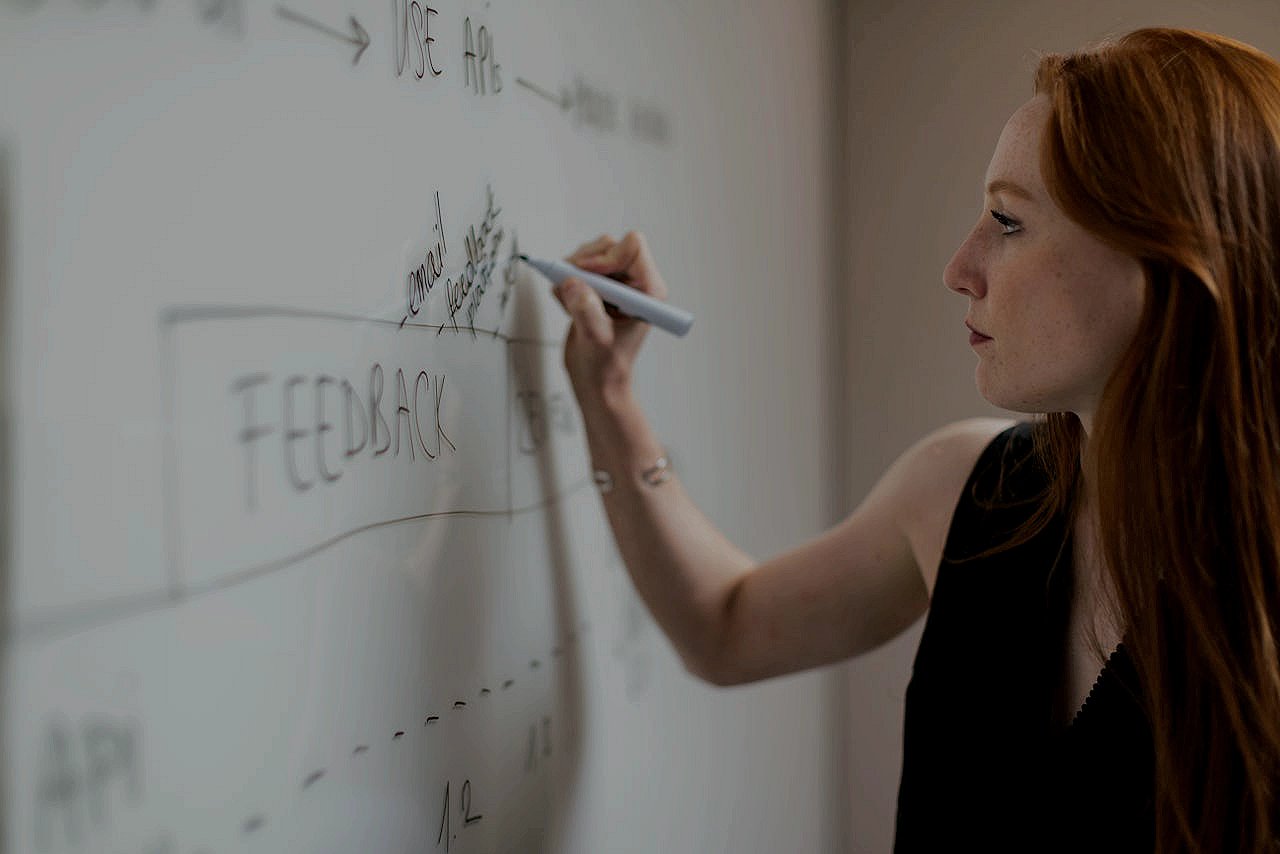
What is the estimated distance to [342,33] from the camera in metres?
0.50

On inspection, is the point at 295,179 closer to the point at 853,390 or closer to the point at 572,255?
the point at 572,255

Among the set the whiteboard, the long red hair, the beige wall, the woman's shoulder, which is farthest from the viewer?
the beige wall

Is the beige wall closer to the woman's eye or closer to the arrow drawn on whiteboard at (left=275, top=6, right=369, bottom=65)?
the woman's eye

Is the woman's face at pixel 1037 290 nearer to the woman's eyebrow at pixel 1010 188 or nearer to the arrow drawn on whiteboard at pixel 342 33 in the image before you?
the woman's eyebrow at pixel 1010 188

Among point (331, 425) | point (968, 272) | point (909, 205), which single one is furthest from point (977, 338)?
point (909, 205)

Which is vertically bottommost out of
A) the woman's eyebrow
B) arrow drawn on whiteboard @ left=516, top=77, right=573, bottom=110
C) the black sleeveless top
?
the black sleeveless top

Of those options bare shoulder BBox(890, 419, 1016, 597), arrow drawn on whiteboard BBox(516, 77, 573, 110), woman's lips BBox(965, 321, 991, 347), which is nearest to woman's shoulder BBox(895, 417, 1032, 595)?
bare shoulder BBox(890, 419, 1016, 597)

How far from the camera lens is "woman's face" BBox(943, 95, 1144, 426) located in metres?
0.63

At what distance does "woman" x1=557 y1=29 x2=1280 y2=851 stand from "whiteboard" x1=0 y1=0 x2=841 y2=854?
0.27 feet

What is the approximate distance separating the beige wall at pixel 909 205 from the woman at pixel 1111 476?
0.54 metres

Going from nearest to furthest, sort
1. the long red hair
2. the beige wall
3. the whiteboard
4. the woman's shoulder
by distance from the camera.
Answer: the whiteboard
the long red hair
the woman's shoulder
the beige wall

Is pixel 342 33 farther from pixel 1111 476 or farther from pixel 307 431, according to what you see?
pixel 1111 476

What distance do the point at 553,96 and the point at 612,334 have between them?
5.7 inches

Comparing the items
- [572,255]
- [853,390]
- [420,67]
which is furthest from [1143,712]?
[853,390]
